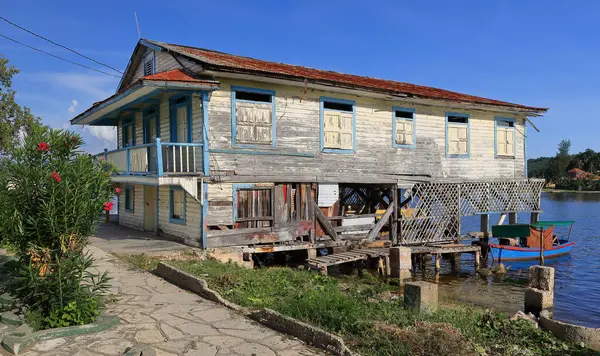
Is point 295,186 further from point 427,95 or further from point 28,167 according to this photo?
point 28,167

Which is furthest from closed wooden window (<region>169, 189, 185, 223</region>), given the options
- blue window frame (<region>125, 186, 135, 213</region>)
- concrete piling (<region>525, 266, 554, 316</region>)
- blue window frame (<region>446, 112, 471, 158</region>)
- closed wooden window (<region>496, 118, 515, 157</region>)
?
closed wooden window (<region>496, 118, 515, 157</region>)

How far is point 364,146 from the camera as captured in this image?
16.4m

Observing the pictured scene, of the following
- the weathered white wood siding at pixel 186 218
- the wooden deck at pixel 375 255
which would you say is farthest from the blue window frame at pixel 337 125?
the weathered white wood siding at pixel 186 218

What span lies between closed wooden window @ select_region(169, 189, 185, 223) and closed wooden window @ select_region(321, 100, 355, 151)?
15.6 ft

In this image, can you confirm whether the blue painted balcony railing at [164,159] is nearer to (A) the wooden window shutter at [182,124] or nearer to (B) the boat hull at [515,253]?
(A) the wooden window shutter at [182,124]

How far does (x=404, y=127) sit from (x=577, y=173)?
94.8m

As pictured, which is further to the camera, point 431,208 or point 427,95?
point 431,208

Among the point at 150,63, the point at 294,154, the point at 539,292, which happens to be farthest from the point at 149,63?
the point at 539,292

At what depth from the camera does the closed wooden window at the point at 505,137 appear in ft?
65.1

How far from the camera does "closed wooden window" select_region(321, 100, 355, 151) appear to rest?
15.6m

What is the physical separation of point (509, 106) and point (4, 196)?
18136mm

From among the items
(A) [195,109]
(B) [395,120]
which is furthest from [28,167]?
(B) [395,120]

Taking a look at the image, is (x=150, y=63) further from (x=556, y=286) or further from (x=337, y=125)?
(x=556, y=286)

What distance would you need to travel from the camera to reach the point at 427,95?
56.2 feet
